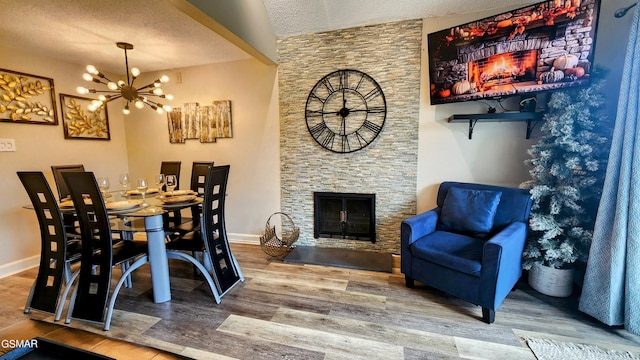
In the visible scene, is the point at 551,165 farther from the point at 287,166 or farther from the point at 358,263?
the point at 287,166

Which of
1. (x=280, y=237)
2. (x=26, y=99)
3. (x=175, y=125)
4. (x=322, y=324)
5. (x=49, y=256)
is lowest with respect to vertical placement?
(x=322, y=324)

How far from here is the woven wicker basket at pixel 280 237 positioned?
3031 millimetres

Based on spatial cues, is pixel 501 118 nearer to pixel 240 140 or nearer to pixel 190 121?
pixel 240 140

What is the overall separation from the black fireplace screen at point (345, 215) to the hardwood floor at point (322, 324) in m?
0.81

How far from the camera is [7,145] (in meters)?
2.71

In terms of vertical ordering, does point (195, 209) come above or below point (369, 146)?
below

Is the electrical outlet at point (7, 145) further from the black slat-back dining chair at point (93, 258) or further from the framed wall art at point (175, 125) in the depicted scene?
the black slat-back dining chair at point (93, 258)

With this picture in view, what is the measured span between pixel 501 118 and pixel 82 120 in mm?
4834

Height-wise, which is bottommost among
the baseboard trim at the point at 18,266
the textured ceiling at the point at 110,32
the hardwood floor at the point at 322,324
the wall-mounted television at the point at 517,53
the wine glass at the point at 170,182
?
the hardwood floor at the point at 322,324

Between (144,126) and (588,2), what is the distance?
4.93m

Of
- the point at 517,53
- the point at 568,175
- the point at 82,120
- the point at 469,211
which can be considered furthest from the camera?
the point at 82,120

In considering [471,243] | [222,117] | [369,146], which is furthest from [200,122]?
[471,243]

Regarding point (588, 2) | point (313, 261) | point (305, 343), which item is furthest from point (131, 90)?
point (588, 2)

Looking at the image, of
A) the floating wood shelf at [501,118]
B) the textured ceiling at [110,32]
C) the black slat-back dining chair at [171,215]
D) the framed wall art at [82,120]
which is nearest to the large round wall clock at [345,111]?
the floating wood shelf at [501,118]
